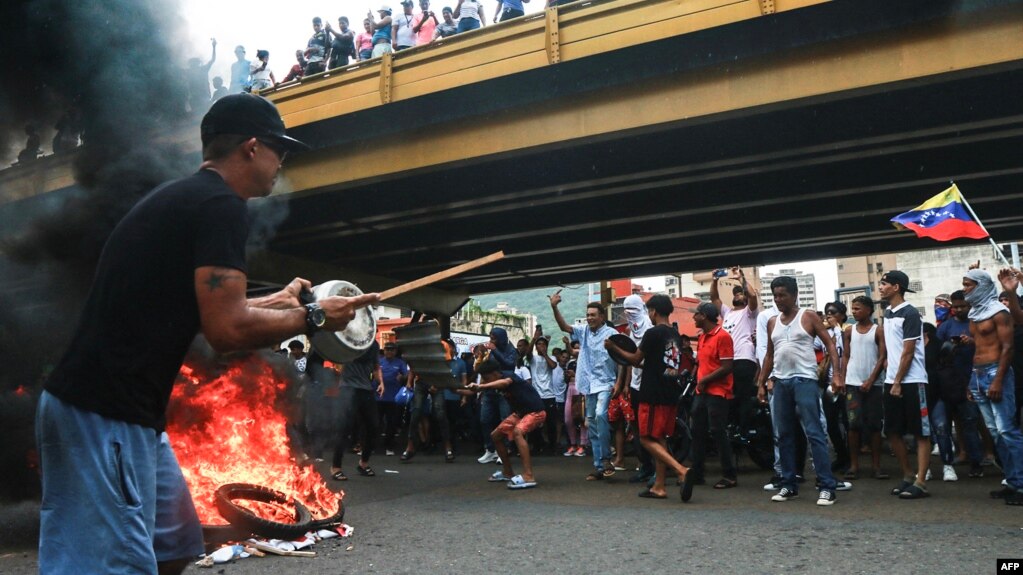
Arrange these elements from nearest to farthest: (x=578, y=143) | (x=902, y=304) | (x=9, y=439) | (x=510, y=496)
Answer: (x=9, y=439)
(x=902, y=304)
(x=510, y=496)
(x=578, y=143)

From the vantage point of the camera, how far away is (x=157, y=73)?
26.0ft

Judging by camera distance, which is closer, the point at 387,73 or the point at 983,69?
the point at 983,69

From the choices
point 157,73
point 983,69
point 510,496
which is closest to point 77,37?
point 157,73

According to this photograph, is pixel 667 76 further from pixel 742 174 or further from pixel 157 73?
pixel 157 73

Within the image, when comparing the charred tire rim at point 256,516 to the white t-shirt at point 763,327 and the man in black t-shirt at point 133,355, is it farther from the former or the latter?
the white t-shirt at point 763,327

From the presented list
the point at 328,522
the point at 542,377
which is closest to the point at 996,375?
the point at 328,522

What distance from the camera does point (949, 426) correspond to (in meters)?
8.61

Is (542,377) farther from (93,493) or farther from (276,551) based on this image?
(93,493)

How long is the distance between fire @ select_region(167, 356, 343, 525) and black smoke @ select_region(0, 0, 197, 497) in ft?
4.59

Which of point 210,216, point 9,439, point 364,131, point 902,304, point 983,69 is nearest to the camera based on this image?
point 210,216

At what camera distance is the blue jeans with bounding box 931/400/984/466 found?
815cm

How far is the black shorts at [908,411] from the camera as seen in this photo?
6949 mm

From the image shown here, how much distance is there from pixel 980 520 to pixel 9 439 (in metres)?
7.81

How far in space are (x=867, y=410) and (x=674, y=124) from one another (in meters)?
4.93
